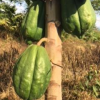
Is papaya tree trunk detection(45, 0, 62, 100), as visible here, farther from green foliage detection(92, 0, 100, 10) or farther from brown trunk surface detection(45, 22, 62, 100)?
green foliage detection(92, 0, 100, 10)

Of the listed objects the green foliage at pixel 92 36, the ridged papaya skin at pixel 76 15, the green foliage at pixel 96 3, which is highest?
the green foliage at pixel 96 3

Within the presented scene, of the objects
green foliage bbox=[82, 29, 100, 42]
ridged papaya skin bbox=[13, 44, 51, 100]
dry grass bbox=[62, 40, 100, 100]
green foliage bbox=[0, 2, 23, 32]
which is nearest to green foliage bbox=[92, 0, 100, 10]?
green foliage bbox=[82, 29, 100, 42]

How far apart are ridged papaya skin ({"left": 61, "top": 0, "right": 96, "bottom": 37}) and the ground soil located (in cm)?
377

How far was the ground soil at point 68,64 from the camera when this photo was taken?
17.4 ft

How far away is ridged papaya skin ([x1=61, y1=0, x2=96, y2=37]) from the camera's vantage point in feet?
4.22

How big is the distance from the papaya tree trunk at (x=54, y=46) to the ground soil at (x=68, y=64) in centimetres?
369

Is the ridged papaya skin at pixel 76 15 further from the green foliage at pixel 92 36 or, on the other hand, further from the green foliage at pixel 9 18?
the green foliage at pixel 92 36

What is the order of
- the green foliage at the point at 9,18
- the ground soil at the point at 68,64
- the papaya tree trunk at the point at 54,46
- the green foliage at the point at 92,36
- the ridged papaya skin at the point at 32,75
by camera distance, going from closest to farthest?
the ridged papaya skin at the point at 32,75
the papaya tree trunk at the point at 54,46
the ground soil at the point at 68,64
the green foliage at the point at 9,18
the green foliage at the point at 92,36

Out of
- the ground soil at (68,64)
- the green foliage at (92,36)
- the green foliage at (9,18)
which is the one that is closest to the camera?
the ground soil at (68,64)

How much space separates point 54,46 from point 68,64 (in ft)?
19.4

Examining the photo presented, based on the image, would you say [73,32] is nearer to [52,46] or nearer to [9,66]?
[52,46]

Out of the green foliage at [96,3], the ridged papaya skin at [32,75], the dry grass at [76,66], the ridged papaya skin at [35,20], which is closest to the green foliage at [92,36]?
the dry grass at [76,66]

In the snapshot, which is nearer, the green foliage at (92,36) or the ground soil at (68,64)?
the ground soil at (68,64)

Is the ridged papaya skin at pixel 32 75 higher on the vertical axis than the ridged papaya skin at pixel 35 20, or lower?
lower
